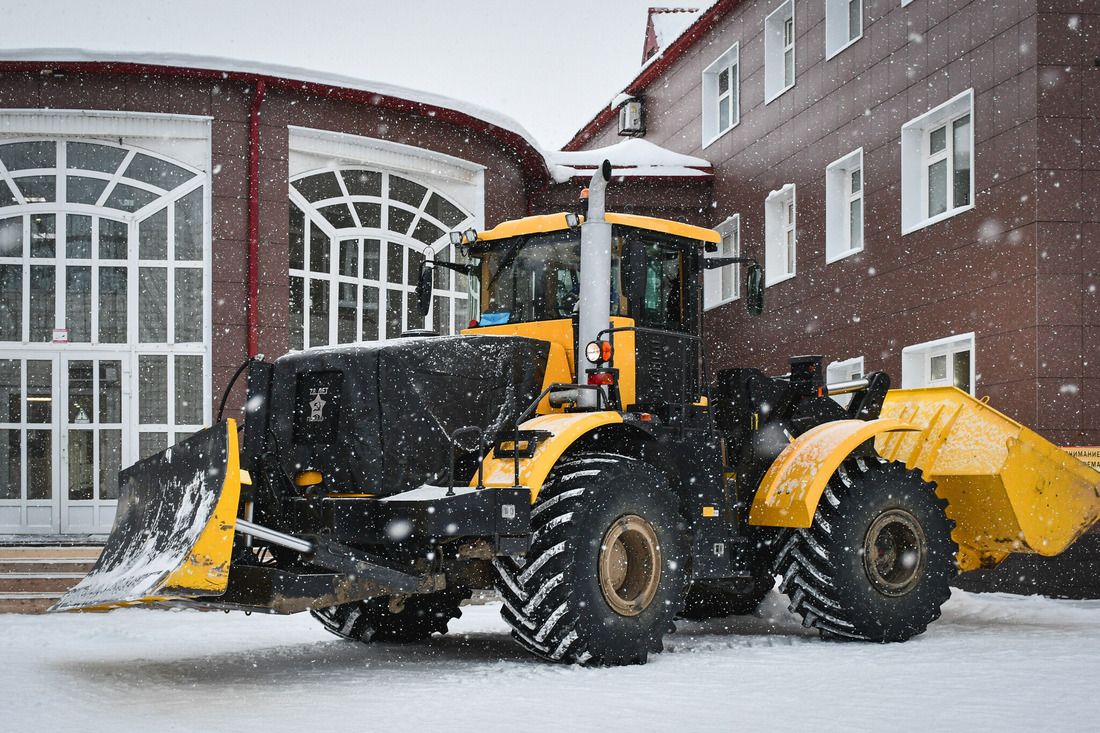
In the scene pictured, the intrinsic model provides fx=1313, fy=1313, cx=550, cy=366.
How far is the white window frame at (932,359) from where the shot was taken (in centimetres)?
1425

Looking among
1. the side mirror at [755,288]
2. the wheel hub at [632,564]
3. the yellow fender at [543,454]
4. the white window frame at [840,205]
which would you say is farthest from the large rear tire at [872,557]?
the white window frame at [840,205]

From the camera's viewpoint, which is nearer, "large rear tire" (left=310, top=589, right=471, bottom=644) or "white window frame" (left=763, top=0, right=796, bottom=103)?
"large rear tire" (left=310, top=589, right=471, bottom=644)

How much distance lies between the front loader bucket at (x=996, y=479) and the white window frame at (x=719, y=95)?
12351 millimetres

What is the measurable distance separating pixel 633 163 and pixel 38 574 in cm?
1167

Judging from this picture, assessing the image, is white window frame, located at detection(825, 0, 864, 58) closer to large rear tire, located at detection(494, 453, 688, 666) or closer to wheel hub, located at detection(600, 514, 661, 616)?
large rear tire, located at detection(494, 453, 688, 666)

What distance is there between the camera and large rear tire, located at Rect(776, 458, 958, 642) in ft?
29.8

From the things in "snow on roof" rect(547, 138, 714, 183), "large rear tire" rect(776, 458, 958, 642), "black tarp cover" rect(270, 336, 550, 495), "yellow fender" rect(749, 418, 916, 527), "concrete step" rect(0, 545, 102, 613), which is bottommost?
"concrete step" rect(0, 545, 102, 613)

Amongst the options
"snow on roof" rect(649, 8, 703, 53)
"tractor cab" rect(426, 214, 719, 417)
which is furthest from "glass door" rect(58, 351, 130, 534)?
"snow on roof" rect(649, 8, 703, 53)

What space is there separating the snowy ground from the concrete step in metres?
1.52

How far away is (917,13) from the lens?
15.8 m

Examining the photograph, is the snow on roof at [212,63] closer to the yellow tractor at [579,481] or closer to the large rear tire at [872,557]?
the yellow tractor at [579,481]

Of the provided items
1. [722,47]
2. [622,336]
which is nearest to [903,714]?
[622,336]

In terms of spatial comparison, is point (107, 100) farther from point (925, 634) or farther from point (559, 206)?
point (925, 634)

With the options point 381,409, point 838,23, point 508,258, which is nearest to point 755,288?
point 508,258
